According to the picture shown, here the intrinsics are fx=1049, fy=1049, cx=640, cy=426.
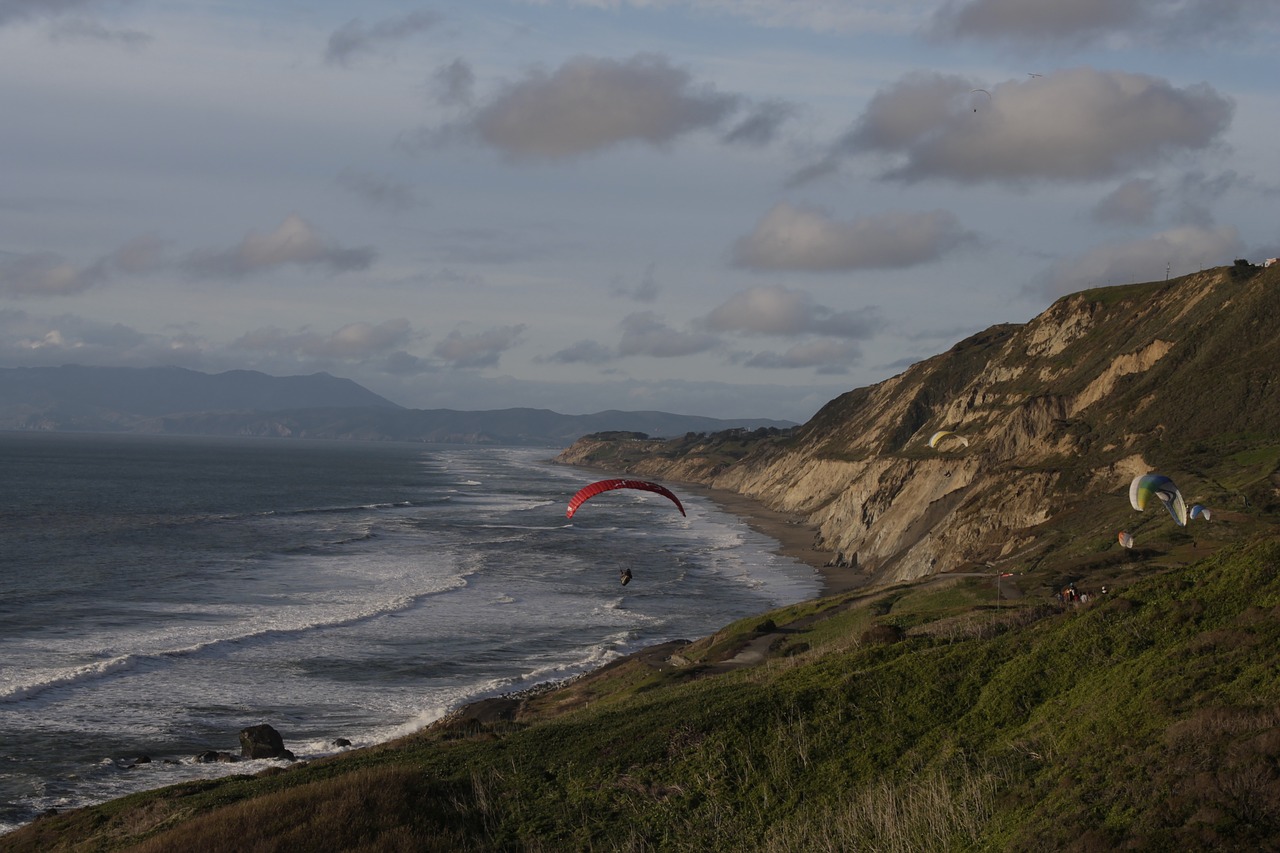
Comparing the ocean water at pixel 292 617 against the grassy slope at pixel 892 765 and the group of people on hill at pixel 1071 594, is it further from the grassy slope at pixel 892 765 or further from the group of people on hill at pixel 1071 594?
the group of people on hill at pixel 1071 594

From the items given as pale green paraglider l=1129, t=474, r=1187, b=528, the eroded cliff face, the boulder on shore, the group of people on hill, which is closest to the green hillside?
the group of people on hill

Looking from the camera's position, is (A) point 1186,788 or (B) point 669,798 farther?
(B) point 669,798

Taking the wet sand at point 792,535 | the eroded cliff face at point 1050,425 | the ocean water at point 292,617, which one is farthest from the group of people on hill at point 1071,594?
the wet sand at point 792,535

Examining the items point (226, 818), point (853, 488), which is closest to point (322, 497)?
point (853, 488)

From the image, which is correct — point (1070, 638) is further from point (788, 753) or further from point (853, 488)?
Result: point (853, 488)

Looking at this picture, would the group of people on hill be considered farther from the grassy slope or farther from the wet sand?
the wet sand
